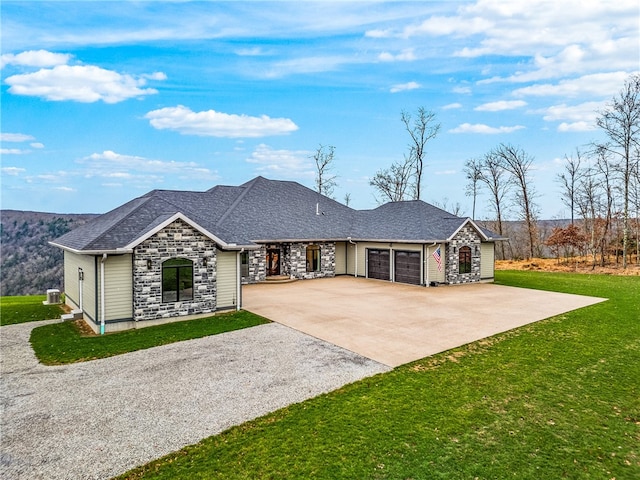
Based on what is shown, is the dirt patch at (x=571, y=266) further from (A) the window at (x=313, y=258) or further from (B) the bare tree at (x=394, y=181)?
(A) the window at (x=313, y=258)

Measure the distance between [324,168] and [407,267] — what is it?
1931 centimetres

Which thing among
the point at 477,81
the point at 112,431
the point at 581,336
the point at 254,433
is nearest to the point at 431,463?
the point at 254,433

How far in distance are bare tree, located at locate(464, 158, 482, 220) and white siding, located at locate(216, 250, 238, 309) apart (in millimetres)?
31222

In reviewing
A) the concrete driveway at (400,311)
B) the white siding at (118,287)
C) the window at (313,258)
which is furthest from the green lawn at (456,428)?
the window at (313,258)

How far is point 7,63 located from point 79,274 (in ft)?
31.0

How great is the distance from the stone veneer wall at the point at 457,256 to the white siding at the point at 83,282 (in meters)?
16.0

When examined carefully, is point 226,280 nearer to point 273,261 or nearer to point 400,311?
point 400,311

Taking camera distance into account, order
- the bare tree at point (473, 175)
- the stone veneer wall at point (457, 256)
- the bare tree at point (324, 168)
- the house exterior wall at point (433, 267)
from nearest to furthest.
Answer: the house exterior wall at point (433, 267) < the stone veneer wall at point (457, 256) < the bare tree at point (324, 168) < the bare tree at point (473, 175)

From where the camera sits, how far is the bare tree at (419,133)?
3272 centimetres

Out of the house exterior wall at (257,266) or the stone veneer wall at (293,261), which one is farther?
the stone veneer wall at (293,261)

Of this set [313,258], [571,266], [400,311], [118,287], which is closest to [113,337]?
[118,287]

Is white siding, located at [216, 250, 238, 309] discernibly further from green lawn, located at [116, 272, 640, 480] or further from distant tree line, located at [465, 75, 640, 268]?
distant tree line, located at [465, 75, 640, 268]

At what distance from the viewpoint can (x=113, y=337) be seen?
411 inches

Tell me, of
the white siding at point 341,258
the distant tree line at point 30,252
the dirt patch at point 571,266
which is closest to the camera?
the white siding at point 341,258
